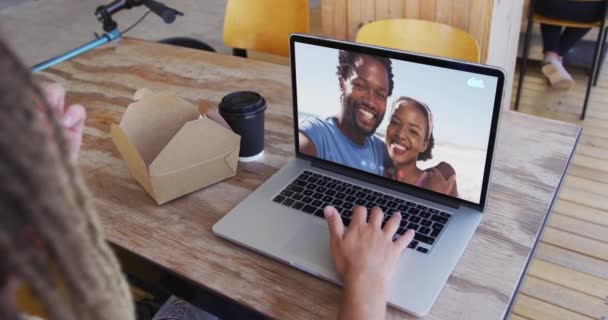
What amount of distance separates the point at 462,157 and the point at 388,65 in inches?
7.8

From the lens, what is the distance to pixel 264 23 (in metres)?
2.01

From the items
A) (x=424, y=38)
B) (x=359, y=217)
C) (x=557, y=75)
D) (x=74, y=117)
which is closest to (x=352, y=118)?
(x=359, y=217)

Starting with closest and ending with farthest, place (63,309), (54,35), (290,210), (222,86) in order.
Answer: (63,309)
(290,210)
(222,86)
(54,35)

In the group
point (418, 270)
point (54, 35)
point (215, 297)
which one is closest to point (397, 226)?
point (418, 270)

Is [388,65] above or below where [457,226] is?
above

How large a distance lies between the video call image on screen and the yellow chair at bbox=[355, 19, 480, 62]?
0.68 meters

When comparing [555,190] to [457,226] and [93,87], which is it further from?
[93,87]

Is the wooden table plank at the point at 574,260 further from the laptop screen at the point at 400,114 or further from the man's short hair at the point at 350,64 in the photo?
the man's short hair at the point at 350,64

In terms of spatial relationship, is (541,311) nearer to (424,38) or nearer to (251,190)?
(424,38)

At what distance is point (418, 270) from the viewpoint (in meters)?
0.80

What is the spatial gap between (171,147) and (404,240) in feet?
1.45

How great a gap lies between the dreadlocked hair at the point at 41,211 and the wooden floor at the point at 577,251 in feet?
4.62

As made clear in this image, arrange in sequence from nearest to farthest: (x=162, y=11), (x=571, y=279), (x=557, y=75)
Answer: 1. (x=162, y=11)
2. (x=571, y=279)
3. (x=557, y=75)

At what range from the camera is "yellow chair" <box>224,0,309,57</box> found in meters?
1.95
